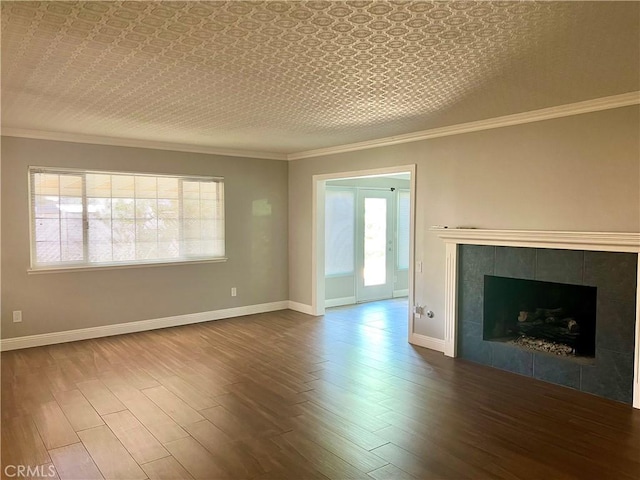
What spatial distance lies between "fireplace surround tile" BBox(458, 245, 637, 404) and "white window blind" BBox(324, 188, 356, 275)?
9.62 ft

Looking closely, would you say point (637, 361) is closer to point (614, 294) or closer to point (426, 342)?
point (614, 294)

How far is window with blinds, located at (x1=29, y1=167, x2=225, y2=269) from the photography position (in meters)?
5.17

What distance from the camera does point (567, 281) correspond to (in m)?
3.85

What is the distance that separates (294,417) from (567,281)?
2.58 m

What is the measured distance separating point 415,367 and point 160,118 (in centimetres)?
352

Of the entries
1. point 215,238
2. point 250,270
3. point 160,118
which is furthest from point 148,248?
point 160,118

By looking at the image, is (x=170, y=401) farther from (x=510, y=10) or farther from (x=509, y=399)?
(x=510, y=10)

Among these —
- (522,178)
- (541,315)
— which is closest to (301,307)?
(541,315)

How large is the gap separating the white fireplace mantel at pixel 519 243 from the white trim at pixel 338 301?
2.79m

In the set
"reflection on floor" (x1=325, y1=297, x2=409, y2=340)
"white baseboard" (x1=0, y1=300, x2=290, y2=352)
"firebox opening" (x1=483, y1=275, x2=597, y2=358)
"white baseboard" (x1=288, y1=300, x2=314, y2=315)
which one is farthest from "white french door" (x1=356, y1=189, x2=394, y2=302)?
"firebox opening" (x1=483, y1=275, x2=597, y2=358)

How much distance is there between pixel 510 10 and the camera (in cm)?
206

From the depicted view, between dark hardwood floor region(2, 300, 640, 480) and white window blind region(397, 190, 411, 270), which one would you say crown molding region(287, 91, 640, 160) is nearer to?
dark hardwood floor region(2, 300, 640, 480)

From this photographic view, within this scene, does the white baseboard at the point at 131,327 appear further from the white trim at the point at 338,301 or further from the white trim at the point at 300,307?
the white trim at the point at 338,301
